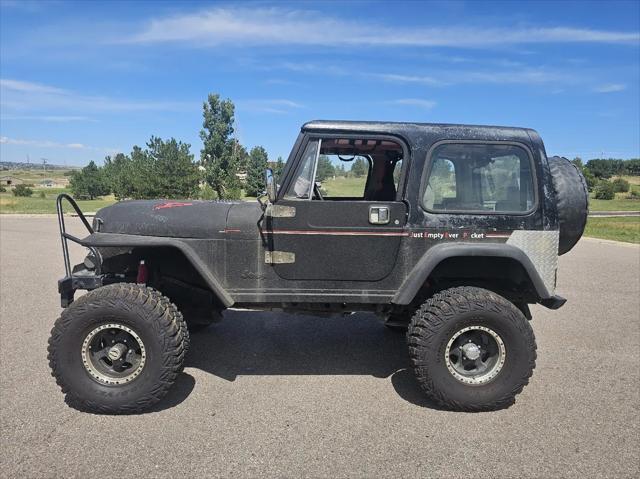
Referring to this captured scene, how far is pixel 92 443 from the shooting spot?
3.03 meters

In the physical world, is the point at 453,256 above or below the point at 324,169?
below

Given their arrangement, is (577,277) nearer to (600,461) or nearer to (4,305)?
(600,461)

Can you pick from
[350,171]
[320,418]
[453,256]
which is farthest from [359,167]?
[320,418]

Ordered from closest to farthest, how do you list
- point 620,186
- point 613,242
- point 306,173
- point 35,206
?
point 306,173 < point 613,242 < point 35,206 < point 620,186

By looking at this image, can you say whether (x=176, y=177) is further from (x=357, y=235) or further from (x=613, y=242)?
(x=357, y=235)

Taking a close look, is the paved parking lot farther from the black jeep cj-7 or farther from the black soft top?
the black soft top

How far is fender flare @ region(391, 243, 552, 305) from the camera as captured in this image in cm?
352

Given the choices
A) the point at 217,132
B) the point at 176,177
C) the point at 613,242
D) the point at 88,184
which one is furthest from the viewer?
Result: the point at 88,184

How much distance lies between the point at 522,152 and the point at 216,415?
3082 mm

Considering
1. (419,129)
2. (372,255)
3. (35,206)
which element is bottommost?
(35,206)

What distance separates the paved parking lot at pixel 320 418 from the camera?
2848 mm

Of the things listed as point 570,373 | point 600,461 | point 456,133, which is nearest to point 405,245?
point 456,133

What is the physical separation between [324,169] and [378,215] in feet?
2.48

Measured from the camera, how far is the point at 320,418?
3408mm
